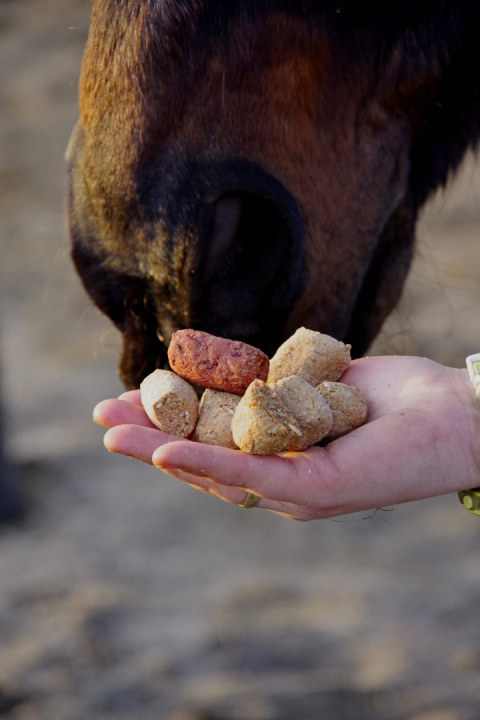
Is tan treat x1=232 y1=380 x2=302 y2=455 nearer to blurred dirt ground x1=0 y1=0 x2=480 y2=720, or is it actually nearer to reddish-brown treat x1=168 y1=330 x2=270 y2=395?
reddish-brown treat x1=168 y1=330 x2=270 y2=395

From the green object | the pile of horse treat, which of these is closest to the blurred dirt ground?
the green object

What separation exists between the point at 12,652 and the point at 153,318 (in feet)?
3.37

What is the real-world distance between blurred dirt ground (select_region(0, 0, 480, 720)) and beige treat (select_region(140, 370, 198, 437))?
0.51 m

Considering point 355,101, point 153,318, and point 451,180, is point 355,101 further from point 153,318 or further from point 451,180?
point 153,318

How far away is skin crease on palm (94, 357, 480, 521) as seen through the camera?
3.17 ft

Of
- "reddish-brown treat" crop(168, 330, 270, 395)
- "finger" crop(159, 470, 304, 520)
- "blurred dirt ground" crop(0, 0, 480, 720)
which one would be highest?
"reddish-brown treat" crop(168, 330, 270, 395)

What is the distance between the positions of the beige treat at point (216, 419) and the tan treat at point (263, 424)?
45mm

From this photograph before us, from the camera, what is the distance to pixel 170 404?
43.1 inches

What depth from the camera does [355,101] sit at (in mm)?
1312

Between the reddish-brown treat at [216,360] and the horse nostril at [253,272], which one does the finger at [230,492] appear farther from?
the horse nostril at [253,272]

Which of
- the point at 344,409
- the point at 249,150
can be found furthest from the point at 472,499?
the point at 249,150

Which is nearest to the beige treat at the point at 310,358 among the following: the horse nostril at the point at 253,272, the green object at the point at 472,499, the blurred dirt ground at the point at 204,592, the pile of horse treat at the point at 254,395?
the pile of horse treat at the point at 254,395

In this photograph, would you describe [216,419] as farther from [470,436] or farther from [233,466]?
[470,436]

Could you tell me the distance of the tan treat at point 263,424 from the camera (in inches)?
40.0
